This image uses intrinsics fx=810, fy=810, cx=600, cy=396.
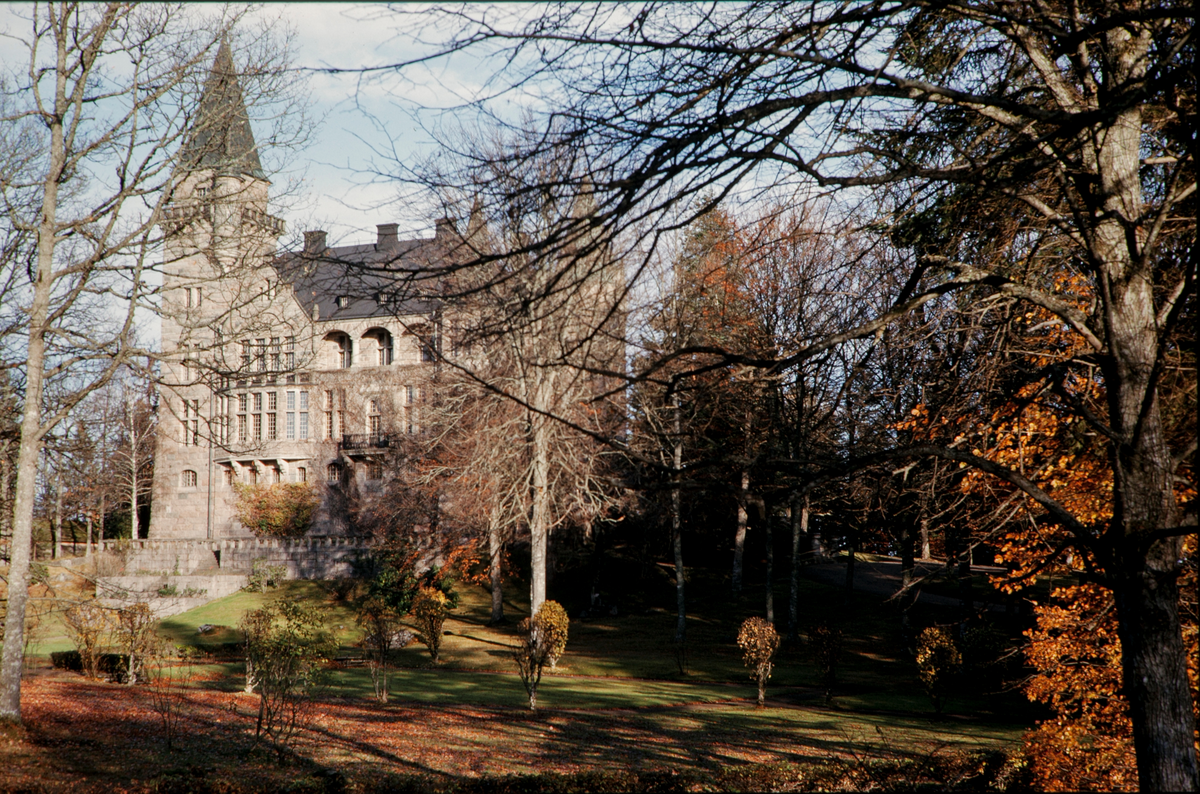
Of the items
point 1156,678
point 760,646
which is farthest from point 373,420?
point 1156,678

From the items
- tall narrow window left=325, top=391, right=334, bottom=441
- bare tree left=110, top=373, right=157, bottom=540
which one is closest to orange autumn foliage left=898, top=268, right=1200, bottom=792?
tall narrow window left=325, top=391, right=334, bottom=441

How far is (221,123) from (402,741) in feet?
29.4

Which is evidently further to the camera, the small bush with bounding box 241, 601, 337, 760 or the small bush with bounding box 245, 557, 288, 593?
the small bush with bounding box 245, 557, 288, 593

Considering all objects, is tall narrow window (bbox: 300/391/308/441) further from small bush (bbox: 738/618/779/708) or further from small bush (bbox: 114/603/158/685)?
small bush (bbox: 738/618/779/708)

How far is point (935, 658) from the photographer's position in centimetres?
1520

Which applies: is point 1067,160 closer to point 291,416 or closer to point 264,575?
point 264,575

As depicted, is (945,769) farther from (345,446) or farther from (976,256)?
(345,446)

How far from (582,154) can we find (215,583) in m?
33.8

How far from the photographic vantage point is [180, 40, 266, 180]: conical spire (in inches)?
444

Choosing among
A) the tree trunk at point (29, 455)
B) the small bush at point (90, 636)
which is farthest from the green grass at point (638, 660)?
the tree trunk at point (29, 455)

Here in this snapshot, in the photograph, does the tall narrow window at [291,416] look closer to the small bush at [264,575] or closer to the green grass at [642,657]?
the small bush at [264,575]

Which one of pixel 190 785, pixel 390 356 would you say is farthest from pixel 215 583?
pixel 190 785

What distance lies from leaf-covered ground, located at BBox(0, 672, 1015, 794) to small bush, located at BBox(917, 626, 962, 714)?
0.70 m

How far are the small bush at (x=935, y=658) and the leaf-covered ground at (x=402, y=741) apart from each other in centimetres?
70
